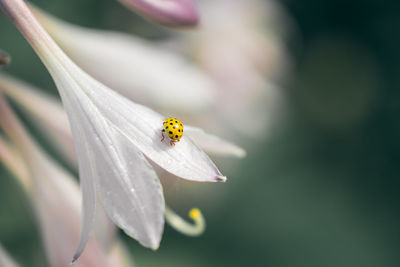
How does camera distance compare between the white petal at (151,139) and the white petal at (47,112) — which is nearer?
the white petal at (151,139)

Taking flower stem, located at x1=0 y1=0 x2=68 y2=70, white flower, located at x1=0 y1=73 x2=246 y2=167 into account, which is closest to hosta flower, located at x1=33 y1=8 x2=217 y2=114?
white flower, located at x1=0 y1=73 x2=246 y2=167

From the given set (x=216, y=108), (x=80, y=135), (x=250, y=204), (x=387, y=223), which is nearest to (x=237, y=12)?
(x=216, y=108)

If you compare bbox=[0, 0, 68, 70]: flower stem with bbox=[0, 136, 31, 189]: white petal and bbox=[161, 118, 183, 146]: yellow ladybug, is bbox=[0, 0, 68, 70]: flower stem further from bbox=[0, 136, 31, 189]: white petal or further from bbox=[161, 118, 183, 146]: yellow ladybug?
bbox=[0, 136, 31, 189]: white petal

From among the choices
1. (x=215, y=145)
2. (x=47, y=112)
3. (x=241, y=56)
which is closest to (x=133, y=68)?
(x=47, y=112)

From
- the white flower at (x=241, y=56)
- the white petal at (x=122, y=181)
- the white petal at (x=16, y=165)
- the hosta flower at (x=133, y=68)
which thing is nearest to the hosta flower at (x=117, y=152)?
the white petal at (x=122, y=181)

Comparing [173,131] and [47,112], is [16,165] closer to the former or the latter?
[47,112]

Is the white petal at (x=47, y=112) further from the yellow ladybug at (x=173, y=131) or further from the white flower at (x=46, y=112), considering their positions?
the yellow ladybug at (x=173, y=131)
